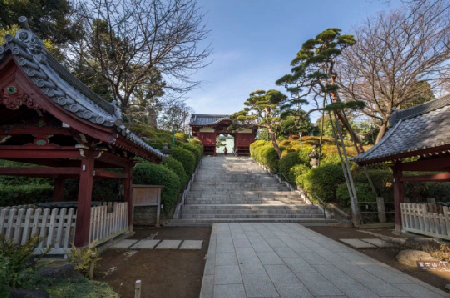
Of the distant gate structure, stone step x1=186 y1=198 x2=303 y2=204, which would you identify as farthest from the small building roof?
stone step x1=186 y1=198 x2=303 y2=204

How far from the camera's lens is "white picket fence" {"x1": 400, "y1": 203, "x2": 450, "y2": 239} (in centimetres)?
616

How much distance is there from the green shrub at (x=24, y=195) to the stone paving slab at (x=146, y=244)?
398cm

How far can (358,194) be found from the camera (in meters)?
9.38

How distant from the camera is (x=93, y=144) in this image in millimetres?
4523

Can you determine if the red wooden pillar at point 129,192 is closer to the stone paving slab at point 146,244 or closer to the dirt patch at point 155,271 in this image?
the stone paving slab at point 146,244

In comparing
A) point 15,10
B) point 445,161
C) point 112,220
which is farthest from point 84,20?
point 445,161

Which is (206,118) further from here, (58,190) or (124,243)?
(124,243)

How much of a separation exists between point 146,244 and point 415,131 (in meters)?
8.34

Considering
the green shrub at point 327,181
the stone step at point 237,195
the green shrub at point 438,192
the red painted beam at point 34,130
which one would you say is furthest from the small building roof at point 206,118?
the red painted beam at point 34,130

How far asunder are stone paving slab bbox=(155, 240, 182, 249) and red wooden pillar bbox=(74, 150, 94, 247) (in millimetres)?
1823

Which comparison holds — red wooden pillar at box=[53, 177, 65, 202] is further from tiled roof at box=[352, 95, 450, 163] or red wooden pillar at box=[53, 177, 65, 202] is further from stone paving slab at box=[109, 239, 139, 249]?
tiled roof at box=[352, 95, 450, 163]

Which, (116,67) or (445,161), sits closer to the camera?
(445,161)

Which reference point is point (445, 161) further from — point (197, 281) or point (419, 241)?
point (197, 281)

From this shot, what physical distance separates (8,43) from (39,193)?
5603 mm
